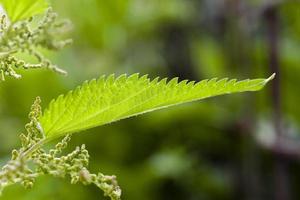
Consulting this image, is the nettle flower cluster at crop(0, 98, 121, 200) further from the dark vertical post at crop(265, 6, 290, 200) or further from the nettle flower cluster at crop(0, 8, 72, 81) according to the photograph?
the dark vertical post at crop(265, 6, 290, 200)

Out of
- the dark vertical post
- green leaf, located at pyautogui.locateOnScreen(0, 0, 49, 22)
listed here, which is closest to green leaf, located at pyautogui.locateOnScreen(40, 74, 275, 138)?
green leaf, located at pyautogui.locateOnScreen(0, 0, 49, 22)

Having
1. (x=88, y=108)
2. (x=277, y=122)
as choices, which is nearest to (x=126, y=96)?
(x=88, y=108)

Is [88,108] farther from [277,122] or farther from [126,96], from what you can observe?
[277,122]

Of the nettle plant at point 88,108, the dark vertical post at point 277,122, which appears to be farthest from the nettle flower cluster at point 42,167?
the dark vertical post at point 277,122

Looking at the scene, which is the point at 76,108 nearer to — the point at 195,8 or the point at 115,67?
the point at 115,67

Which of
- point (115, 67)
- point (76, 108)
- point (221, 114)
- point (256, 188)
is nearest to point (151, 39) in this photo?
point (115, 67)

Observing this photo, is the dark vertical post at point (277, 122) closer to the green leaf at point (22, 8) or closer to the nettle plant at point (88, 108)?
the nettle plant at point (88, 108)

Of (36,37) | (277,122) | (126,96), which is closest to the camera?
(36,37)
